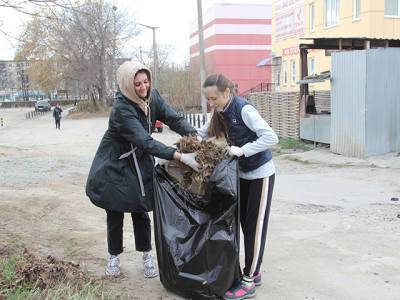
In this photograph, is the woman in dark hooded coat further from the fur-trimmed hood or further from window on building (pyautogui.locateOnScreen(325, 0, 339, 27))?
window on building (pyautogui.locateOnScreen(325, 0, 339, 27))

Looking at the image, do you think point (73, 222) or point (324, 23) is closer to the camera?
point (73, 222)

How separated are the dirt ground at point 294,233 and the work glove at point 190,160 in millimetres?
947

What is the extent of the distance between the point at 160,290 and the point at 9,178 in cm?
629

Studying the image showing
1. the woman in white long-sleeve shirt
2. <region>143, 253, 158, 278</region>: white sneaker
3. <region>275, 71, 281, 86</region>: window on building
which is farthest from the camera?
<region>275, 71, 281, 86</region>: window on building

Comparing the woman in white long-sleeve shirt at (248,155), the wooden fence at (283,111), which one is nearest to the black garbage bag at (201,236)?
the woman in white long-sleeve shirt at (248,155)

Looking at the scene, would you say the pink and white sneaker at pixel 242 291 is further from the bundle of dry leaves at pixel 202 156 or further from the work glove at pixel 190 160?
the work glove at pixel 190 160

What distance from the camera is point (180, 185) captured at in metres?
3.62

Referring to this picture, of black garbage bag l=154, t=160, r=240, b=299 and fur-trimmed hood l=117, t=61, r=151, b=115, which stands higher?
fur-trimmed hood l=117, t=61, r=151, b=115

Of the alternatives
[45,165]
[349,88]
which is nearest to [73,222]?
[45,165]

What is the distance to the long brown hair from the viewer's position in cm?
361

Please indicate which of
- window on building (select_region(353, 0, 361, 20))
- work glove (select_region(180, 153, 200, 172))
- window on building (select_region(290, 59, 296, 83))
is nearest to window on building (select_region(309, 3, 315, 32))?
window on building (select_region(290, 59, 296, 83))

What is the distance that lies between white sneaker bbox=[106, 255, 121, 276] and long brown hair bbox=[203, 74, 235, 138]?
48.9 inches

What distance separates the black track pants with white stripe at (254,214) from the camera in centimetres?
371

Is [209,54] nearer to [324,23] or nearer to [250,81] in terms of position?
[250,81]
